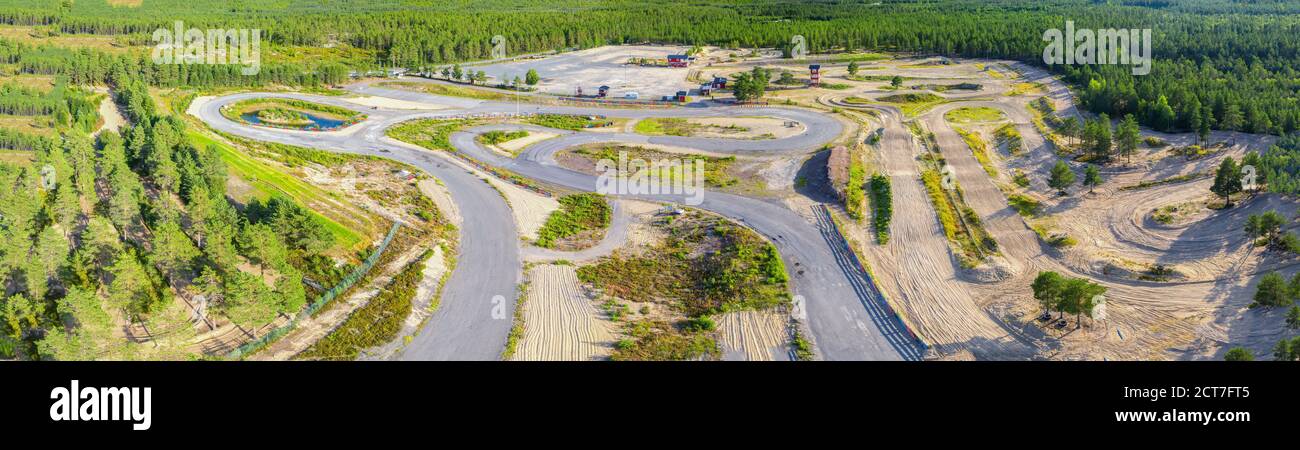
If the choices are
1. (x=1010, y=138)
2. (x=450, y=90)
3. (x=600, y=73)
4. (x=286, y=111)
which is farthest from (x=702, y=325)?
(x=600, y=73)

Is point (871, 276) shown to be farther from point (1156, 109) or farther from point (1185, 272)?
point (1156, 109)

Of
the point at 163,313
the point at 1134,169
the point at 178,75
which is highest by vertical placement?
the point at 178,75

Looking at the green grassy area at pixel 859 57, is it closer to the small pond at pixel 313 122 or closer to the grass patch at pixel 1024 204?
the grass patch at pixel 1024 204

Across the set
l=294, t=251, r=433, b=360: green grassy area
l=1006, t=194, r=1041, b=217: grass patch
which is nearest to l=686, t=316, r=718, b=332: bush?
l=294, t=251, r=433, b=360: green grassy area

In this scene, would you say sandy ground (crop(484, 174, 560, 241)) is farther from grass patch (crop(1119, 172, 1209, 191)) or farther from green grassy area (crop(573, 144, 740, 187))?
grass patch (crop(1119, 172, 1209, 191))

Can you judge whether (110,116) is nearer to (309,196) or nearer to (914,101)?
(309,196)

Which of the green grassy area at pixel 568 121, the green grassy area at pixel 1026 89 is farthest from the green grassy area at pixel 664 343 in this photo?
the green grassy area at pixel 1026 89

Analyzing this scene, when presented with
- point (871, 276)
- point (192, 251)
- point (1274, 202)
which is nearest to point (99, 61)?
point (192, 251)
